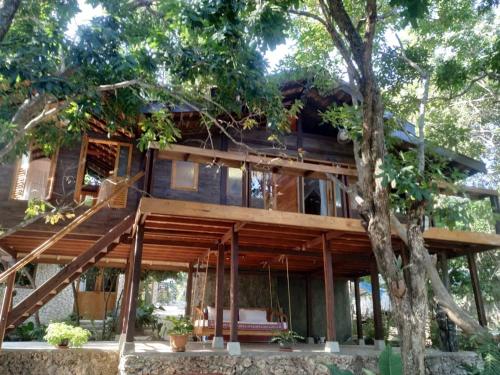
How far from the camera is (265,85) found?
19.9 ft

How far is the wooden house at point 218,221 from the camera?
6.44m

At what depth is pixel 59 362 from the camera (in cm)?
611

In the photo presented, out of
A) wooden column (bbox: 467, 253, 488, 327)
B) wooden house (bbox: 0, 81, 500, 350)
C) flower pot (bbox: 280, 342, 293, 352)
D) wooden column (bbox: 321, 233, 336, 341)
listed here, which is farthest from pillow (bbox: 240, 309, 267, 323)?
wooden column (bbox: 467, 253, 488, 327)

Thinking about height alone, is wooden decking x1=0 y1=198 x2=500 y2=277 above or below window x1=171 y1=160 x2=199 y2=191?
below

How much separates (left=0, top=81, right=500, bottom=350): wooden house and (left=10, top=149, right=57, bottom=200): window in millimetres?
30

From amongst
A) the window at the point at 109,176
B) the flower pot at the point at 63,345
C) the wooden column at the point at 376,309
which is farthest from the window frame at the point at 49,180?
the wooden column at the point at 376,309

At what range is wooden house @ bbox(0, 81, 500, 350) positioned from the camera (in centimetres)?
644

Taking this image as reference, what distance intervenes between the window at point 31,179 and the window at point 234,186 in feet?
12.2

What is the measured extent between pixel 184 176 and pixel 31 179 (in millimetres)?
3257

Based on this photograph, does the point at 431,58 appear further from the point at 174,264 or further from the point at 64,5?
the point at 174,264

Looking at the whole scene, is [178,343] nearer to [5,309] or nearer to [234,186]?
[5,309]

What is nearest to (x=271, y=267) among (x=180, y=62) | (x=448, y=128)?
(x=448, y=128)

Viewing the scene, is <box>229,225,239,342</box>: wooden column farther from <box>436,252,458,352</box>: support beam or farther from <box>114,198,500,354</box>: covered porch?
<box>436,252,458,352</box>: support beam

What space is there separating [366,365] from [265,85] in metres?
4.81
